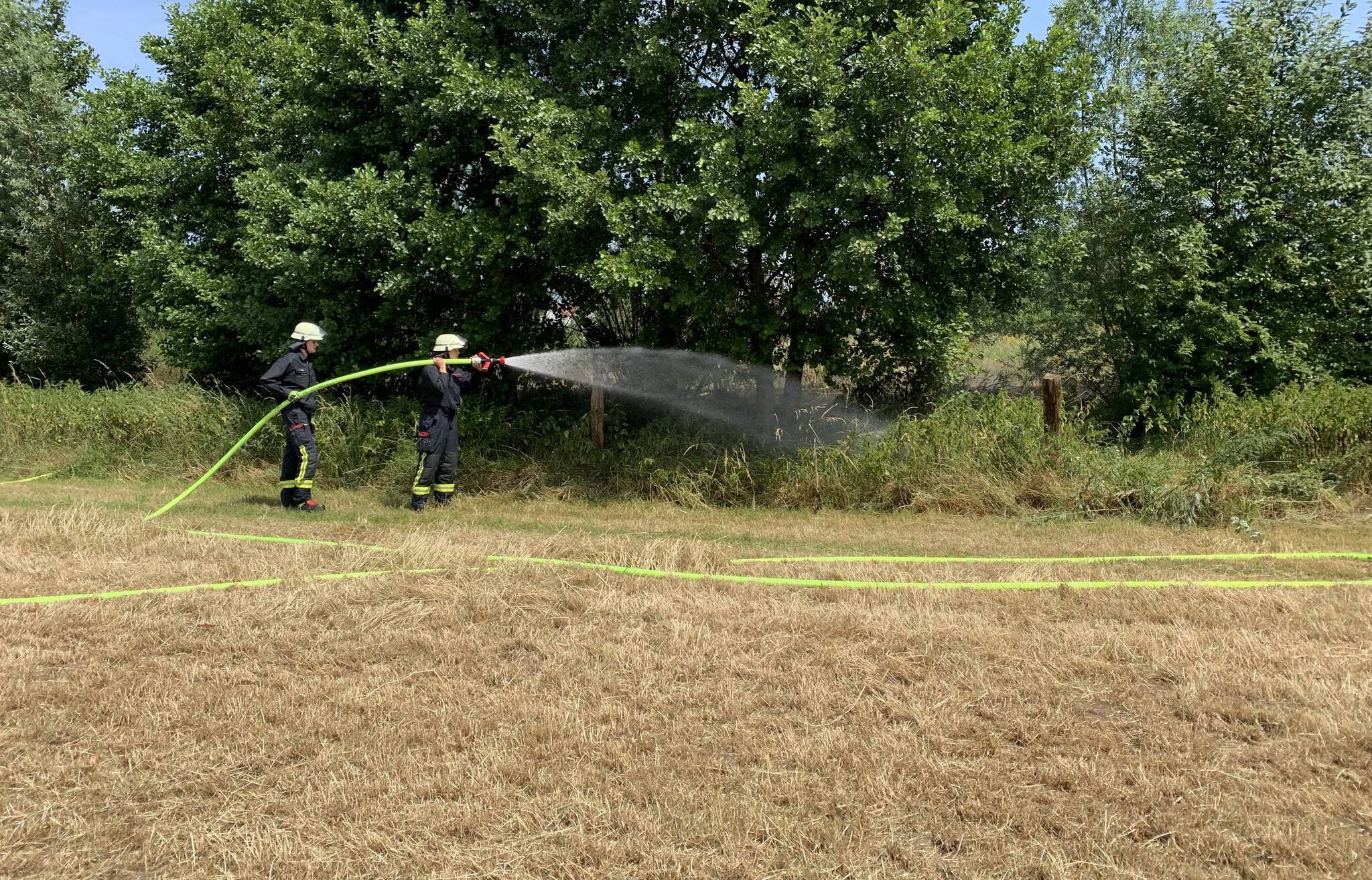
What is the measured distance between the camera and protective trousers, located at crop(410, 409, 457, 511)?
9508 millimetres

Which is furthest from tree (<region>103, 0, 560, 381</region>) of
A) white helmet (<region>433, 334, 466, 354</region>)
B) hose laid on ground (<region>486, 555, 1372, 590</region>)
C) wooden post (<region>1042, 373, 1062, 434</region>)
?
wooden post (<region>1042, 373, 1062, 434</region>)

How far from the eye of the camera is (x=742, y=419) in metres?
10.8

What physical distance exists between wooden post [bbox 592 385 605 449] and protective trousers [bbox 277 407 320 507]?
312cm

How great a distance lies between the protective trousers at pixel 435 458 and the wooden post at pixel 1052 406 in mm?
6158

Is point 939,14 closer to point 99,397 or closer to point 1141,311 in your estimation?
point 1141,311

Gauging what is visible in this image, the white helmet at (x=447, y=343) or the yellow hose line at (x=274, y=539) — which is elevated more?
the white helmet at (x=447, y=343)

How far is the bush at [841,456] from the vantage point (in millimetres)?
8648

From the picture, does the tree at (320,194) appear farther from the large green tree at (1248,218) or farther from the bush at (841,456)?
the large green tree at (1248,218)

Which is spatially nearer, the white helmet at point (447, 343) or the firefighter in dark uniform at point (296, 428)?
the firefighter in dark uniform at point (296, 428)

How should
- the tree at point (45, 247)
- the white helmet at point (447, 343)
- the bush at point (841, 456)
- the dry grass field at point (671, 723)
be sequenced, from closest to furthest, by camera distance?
1. the dry grass field at point (671, 723)
2. the bush at point (841, 456)
3. the white helmet at point (447, 343)
4. the tree at point (45, 247)

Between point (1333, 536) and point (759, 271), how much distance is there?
6.11 meters

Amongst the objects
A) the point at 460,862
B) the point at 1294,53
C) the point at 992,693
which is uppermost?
the point at 1294,53

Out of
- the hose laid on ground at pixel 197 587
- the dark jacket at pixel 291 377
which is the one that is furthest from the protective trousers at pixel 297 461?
the hose laid on ground at pixel 197 587

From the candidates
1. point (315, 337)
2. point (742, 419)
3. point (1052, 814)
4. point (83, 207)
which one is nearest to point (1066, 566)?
point (1052, 814)
